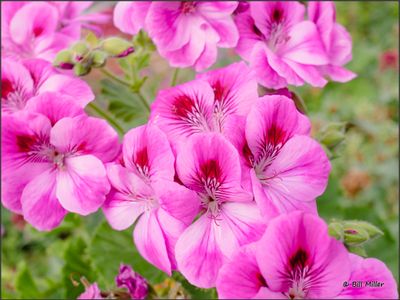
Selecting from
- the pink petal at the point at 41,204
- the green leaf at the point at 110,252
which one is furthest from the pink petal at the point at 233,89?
the green leaf at the point at 110,252

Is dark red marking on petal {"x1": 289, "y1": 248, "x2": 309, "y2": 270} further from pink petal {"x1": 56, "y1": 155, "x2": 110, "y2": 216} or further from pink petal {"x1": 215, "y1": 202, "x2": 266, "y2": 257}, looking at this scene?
pink petal {"x1": 56, "y1": 155, "x2": 110, "y2": 216}

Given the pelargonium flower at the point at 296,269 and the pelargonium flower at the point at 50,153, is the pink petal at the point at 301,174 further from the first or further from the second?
the pelargonium flower at the point at 50,153

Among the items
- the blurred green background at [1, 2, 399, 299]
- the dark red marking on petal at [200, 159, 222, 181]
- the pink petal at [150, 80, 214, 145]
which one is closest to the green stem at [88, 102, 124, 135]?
the blurred green background at [1, 2, 399, 299]

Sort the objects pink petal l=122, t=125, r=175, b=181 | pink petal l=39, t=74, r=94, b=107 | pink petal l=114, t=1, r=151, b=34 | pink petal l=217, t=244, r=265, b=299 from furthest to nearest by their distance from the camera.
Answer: pink petal l=114, t=1, r=151, b=34
pink petal l=39, t=74, r=94, b=107
pink petal l=122, t=125, r=175, b=181
pink petal l=217, t=244, r=265, b=299

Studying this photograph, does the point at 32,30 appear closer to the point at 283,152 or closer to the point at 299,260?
the point at 283,152

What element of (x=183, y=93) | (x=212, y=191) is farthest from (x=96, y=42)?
(x=212, y=191)
